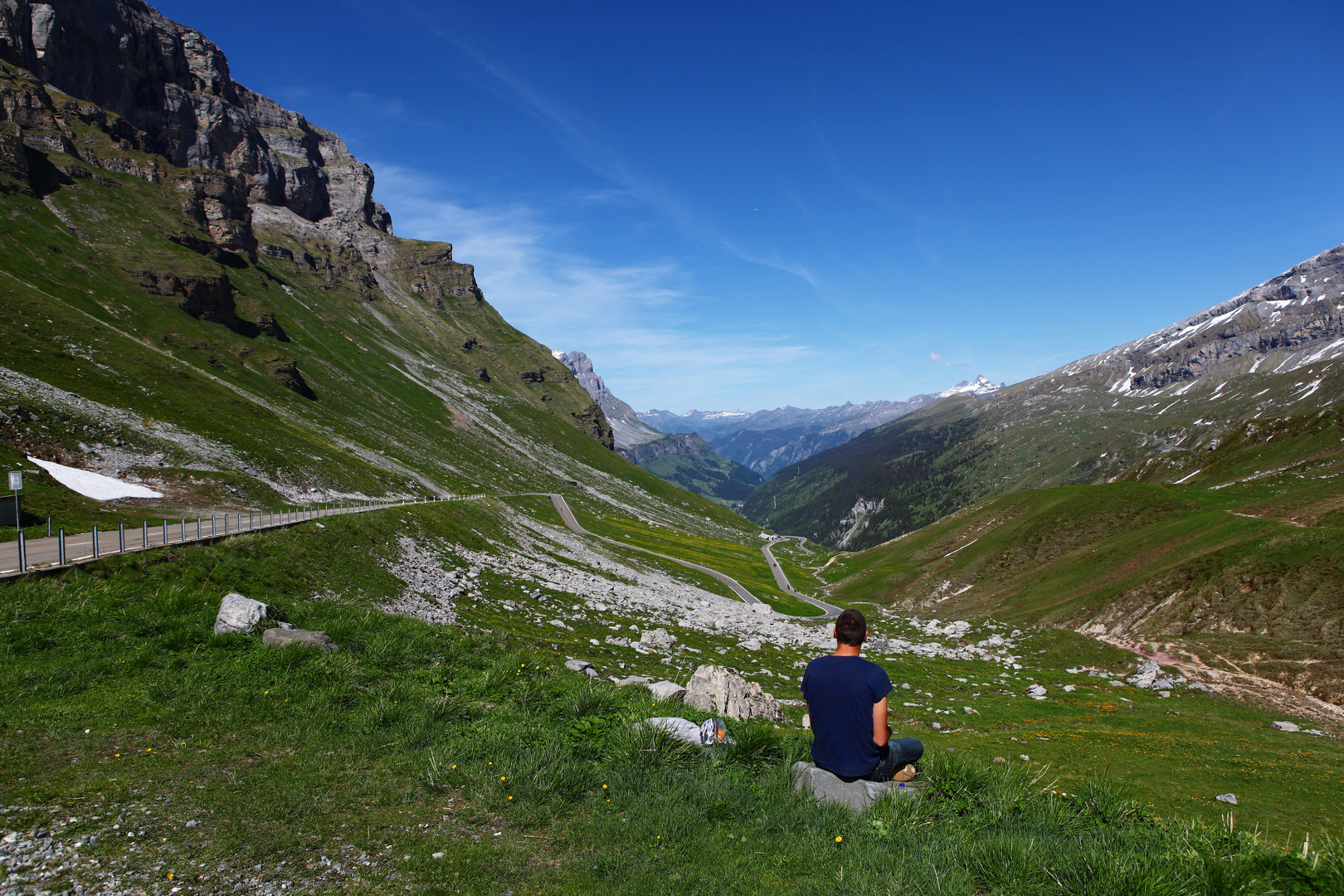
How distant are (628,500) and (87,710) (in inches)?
6923

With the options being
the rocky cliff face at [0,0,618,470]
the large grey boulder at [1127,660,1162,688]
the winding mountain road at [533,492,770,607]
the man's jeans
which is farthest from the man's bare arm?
the rocky cliff face at [0,0,618,470]

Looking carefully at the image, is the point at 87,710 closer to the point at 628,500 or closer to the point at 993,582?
the point at 993,582

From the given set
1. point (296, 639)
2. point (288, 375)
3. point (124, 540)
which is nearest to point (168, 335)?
point (288, 375)

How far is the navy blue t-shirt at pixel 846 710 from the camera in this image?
9.27m

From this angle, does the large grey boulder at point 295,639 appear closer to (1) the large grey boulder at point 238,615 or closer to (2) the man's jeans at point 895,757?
(1) the large grey boulder at point 238,615

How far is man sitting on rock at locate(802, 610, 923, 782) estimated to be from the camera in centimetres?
927

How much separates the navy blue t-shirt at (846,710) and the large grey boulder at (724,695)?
7996mm

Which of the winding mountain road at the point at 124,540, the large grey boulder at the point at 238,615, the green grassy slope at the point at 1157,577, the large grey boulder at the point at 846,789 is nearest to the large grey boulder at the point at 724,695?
the large grey boulder at the point at 846,789

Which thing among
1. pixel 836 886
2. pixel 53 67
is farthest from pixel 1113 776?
pixel 53 67

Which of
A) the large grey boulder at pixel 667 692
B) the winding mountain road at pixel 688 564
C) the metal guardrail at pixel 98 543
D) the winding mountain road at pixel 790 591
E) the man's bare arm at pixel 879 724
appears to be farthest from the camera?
the winding mountain road at pixel 688 564

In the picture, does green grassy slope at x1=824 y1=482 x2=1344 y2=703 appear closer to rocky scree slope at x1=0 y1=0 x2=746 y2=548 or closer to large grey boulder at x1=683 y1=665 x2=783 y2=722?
large grey boulder at x1=683 y1=665 x2=783 y2=722

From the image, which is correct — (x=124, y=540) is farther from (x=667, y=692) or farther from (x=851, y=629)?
(x=851, y=629)

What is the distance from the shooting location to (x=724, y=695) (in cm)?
1838

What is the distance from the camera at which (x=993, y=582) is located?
74.6 m
